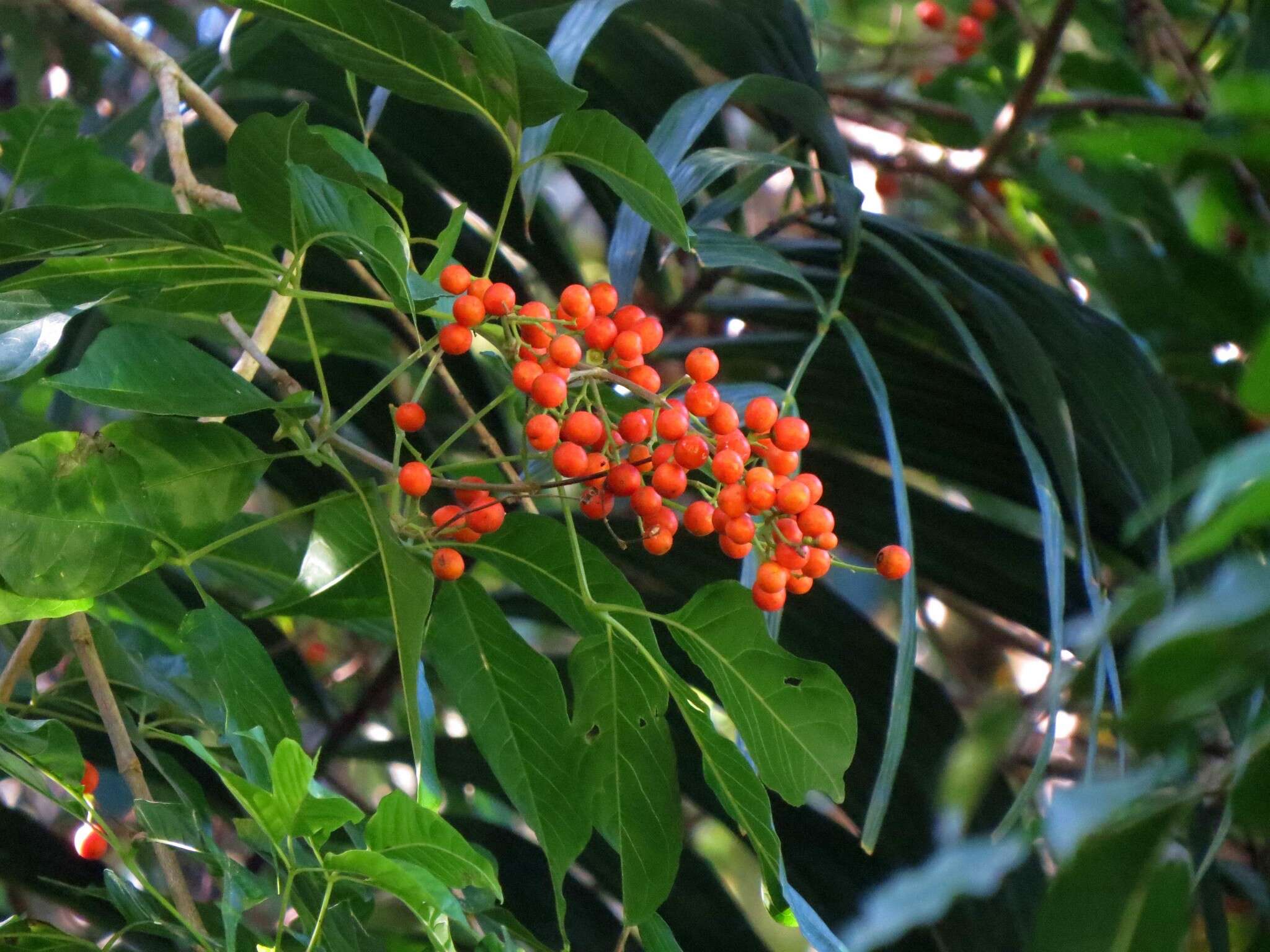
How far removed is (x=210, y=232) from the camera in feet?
1.60

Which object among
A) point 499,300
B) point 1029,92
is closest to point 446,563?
point 499,300

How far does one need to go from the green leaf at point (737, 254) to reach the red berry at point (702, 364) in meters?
0.07

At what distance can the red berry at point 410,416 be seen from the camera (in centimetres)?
51

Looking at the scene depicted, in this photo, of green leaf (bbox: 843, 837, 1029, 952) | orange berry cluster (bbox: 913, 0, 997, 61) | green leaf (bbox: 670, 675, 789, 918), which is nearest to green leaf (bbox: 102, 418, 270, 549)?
green leaf (bbox: 670, 675, 789, 918)

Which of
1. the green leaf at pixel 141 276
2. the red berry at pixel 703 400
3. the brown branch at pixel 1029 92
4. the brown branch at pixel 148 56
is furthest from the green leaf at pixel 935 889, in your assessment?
the brown branch at pixel 1029 92

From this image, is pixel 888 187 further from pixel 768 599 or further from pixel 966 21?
pixel 768 599

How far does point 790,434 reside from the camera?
533 mm

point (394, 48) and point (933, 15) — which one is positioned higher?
point (394, 48)

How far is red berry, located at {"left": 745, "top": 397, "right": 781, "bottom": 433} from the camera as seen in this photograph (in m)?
0.53

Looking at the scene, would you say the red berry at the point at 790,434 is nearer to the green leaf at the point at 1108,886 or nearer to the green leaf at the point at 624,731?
the green leaf at the point at 624,731

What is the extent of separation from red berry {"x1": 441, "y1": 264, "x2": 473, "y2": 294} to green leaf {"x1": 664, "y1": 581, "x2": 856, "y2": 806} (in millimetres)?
165

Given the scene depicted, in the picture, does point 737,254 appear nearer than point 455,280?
No

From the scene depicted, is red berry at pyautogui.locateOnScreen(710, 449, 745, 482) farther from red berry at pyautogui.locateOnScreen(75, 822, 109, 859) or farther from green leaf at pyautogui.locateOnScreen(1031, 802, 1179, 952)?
red berry at pyautogui.locateOnScreen(75, 822, 109, 859)

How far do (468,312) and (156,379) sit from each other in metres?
0.13
